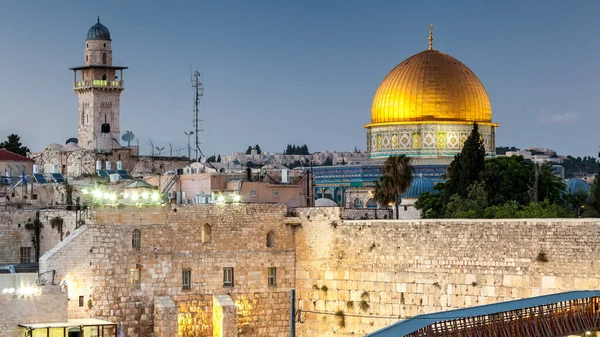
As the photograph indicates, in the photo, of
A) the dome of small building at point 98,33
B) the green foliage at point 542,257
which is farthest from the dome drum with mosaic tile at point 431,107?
the green foliage at point 542,257

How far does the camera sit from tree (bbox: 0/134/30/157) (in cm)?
7033

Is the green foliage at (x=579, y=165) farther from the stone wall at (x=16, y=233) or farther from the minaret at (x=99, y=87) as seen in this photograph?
the stone wall at (x=16, y=233)

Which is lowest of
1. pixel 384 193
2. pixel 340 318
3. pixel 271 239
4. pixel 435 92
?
pixel 340 318

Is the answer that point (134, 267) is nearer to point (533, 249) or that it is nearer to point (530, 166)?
point (533, 249)

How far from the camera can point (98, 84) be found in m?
66.3

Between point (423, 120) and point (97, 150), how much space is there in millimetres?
16315

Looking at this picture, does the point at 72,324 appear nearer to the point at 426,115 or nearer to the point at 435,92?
the point at 435,92

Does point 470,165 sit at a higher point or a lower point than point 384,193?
higher

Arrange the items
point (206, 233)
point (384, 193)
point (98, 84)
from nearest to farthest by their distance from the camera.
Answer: point (206, 233), point (384, 193), point (98, 84)

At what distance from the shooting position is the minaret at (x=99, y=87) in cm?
6644

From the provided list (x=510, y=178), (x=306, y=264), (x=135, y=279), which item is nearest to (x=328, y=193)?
(x=510, y=178)

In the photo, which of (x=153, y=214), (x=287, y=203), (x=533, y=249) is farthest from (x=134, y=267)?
(x=533, y=249)

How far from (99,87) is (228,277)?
2815 centimetres

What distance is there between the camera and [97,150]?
5791cm
